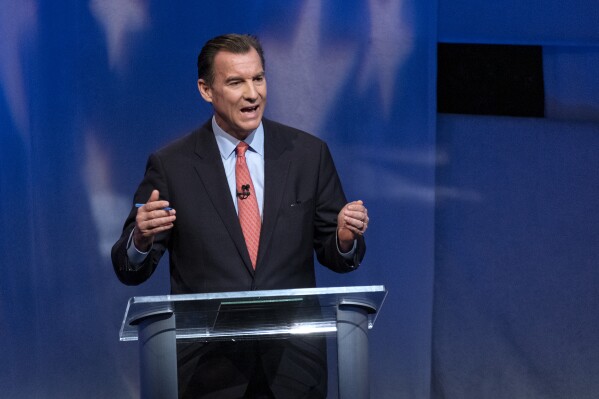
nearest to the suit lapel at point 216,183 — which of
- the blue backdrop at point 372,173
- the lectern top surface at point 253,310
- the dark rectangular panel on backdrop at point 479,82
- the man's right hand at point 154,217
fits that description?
the man's right hand at point 154,217

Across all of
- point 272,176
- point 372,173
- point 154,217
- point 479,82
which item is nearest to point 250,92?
point 272,176

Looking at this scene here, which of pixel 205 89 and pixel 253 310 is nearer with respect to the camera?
pixel 253 310

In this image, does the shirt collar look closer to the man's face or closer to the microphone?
the man's face

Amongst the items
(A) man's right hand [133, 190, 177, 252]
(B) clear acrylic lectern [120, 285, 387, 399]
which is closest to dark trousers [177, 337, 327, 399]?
(B) clear acrylic lectern [120, 285, 387, 399]

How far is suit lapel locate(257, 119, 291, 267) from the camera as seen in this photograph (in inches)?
105

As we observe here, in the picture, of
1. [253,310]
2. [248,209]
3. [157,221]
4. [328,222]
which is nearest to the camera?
[253,310]

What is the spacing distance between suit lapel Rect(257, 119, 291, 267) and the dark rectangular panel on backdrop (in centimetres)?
145

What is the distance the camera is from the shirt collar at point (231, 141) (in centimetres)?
287

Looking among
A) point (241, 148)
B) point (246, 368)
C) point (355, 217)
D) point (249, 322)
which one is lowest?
point (246, 368)

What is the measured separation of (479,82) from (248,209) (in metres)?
1.83

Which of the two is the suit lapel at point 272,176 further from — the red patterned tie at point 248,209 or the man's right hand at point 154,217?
the man's right hand at point 154,217

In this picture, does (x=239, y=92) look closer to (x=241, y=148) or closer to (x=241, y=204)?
(x=241, y=148)

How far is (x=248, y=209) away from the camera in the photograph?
8.96ft

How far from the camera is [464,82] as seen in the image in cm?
416
